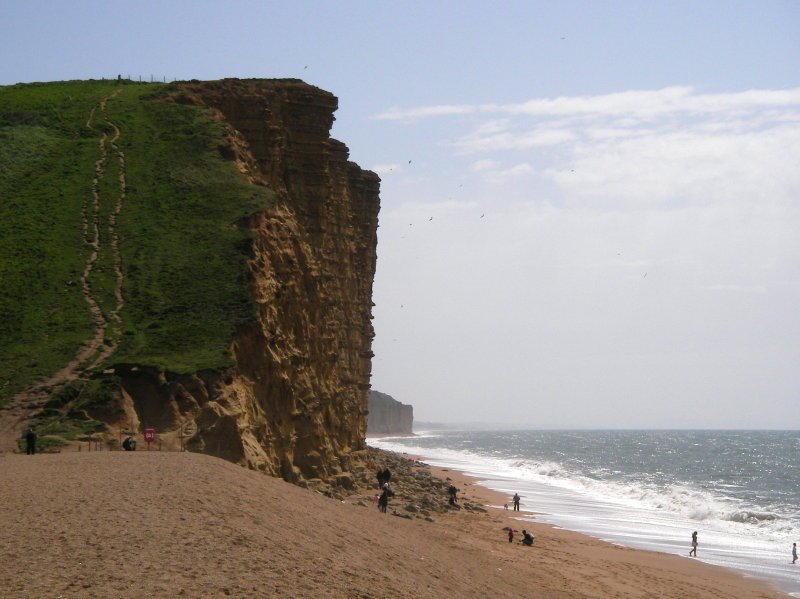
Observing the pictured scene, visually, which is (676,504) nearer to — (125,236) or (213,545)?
(125,236)

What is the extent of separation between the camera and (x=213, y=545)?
17031 mm

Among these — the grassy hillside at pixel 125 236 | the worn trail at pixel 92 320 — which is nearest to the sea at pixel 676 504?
the grassy hillside at pixel 125 236

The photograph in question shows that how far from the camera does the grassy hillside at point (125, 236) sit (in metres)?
34.2

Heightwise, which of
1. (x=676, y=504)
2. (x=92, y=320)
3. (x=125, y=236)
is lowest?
(x=676, y=504)

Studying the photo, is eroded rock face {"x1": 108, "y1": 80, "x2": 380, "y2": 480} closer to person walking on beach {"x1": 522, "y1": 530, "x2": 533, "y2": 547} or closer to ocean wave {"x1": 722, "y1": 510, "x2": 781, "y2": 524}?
person walking on beach {"x1": 522, "y1": 530, "x2": 533, "y2": 547}

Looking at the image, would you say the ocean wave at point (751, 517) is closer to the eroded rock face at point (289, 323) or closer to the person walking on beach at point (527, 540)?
the eroded rock face at point (289, 323)

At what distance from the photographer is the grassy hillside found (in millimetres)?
34250

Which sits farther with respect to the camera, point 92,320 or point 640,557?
point 640,557

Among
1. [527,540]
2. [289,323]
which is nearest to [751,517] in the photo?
[527,540]

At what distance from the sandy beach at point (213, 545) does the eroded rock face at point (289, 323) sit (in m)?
5.23

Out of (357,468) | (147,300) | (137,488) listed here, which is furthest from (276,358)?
(137,488)

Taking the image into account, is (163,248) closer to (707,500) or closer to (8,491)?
(8,491)

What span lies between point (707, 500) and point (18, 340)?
45746 mm

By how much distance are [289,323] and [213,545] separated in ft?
77.6
